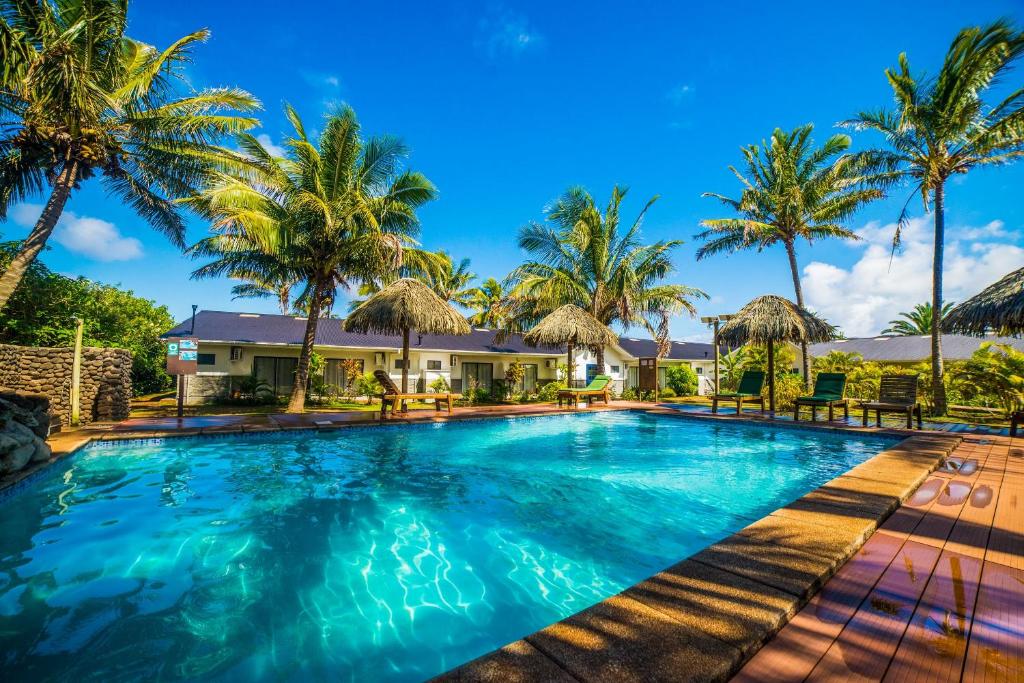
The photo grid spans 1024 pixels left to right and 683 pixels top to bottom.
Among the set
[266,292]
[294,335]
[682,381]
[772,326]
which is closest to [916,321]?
[682,381]

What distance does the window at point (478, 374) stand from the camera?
71.5ft

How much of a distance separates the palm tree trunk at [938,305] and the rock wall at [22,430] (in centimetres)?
1957

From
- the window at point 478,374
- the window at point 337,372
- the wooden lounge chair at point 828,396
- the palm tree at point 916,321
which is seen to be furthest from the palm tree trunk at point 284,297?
the palm tree at point 916,321

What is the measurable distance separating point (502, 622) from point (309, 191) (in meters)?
13.2

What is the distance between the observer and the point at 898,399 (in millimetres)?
9836

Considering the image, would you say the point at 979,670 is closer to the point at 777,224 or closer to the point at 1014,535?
the point at 1014,535

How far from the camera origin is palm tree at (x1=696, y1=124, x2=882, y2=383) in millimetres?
16344

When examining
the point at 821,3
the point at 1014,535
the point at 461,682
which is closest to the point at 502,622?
the point at 461,682

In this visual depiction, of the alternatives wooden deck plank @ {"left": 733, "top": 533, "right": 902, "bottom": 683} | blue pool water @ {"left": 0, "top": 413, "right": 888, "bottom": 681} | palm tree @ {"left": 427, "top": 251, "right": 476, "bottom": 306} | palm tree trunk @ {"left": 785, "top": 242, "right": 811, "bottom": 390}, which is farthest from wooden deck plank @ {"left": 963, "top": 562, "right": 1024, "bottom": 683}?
palm tree @ {"left": 427, "top": 251, "right": 476, "bottom": 306}

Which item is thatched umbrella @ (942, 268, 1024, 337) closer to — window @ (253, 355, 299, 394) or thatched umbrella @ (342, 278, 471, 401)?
thatched umbrella @ (342, 278, 471, 401)

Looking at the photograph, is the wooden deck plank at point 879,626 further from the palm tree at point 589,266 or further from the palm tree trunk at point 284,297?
the palm tree trunk at point 284,297

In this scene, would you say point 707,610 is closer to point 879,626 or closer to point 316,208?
point 879,626

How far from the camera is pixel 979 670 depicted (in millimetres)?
1669

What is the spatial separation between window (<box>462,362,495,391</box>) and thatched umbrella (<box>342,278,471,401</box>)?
8308 mm
